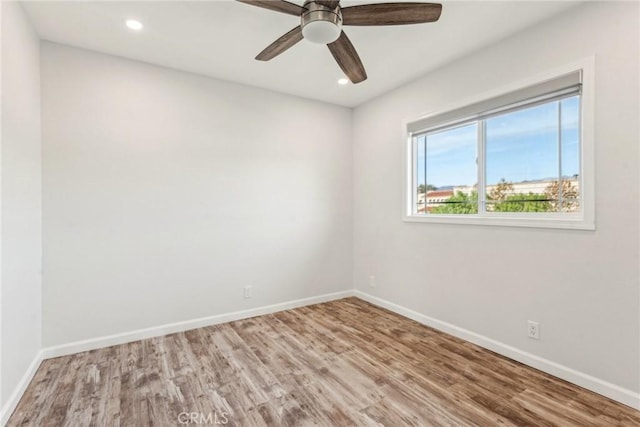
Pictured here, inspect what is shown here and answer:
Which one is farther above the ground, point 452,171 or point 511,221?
point 452,171

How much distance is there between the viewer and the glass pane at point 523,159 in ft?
7.63

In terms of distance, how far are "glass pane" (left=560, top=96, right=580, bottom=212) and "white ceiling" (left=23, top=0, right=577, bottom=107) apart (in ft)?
2.23

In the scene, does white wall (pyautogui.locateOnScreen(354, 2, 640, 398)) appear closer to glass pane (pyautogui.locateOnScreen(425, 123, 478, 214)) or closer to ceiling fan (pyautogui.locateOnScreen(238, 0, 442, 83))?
glass pane (pyautogui.locateOnScreen(425, 123, 478, 214))

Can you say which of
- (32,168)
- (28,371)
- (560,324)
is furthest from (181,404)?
(560,324)

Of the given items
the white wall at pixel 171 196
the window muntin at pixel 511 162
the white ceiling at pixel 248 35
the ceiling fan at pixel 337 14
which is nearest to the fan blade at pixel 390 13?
the ceiling fan at pixel 337 14

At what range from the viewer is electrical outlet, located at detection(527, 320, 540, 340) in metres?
2.26

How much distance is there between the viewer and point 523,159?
2.49m

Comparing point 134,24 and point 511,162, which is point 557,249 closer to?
point 511,162

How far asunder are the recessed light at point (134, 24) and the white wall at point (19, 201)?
24.5 inches

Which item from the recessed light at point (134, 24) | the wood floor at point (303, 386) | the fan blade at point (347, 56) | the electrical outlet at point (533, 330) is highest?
the recessed light at point (134, 24)

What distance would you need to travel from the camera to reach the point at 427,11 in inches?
67.0

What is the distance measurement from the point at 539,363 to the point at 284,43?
2.92 meters

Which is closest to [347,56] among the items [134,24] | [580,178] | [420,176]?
[134,24]

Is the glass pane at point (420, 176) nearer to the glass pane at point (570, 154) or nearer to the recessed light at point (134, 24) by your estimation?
the glass pane at point (570, 154)
